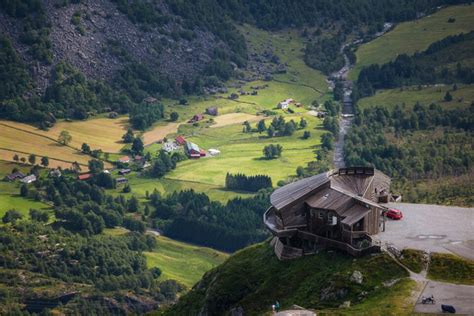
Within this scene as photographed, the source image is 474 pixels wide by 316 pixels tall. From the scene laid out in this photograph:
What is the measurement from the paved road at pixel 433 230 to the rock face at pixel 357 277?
6.95 metres

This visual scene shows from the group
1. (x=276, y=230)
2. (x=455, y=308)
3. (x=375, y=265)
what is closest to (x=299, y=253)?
(x=276, y=230)

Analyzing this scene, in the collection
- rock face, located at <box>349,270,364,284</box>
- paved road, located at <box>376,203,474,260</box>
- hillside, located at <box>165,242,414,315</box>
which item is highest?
paved road, located at <box>376,203,474,260</box>

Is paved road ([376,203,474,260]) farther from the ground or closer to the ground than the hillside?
farther from the ground

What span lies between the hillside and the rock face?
31 centimetres

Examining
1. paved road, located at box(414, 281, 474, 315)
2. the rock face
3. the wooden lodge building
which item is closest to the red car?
the wooden lodge building

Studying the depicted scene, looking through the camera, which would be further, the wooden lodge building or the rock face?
the wooden lodge building

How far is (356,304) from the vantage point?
11738 cm

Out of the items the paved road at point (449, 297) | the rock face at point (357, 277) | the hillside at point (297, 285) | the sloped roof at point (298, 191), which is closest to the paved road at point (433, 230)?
the hillside at point (297, 285)

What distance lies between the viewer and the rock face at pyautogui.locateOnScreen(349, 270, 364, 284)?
12162cm

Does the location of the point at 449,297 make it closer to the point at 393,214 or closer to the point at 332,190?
the point at 332,190

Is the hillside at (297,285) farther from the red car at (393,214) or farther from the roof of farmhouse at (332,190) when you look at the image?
the red car at (393,214)

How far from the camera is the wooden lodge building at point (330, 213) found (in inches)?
5108

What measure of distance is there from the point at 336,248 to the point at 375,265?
297 inches

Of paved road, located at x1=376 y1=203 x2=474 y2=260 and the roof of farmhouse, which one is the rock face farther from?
the roof of farmhouse
